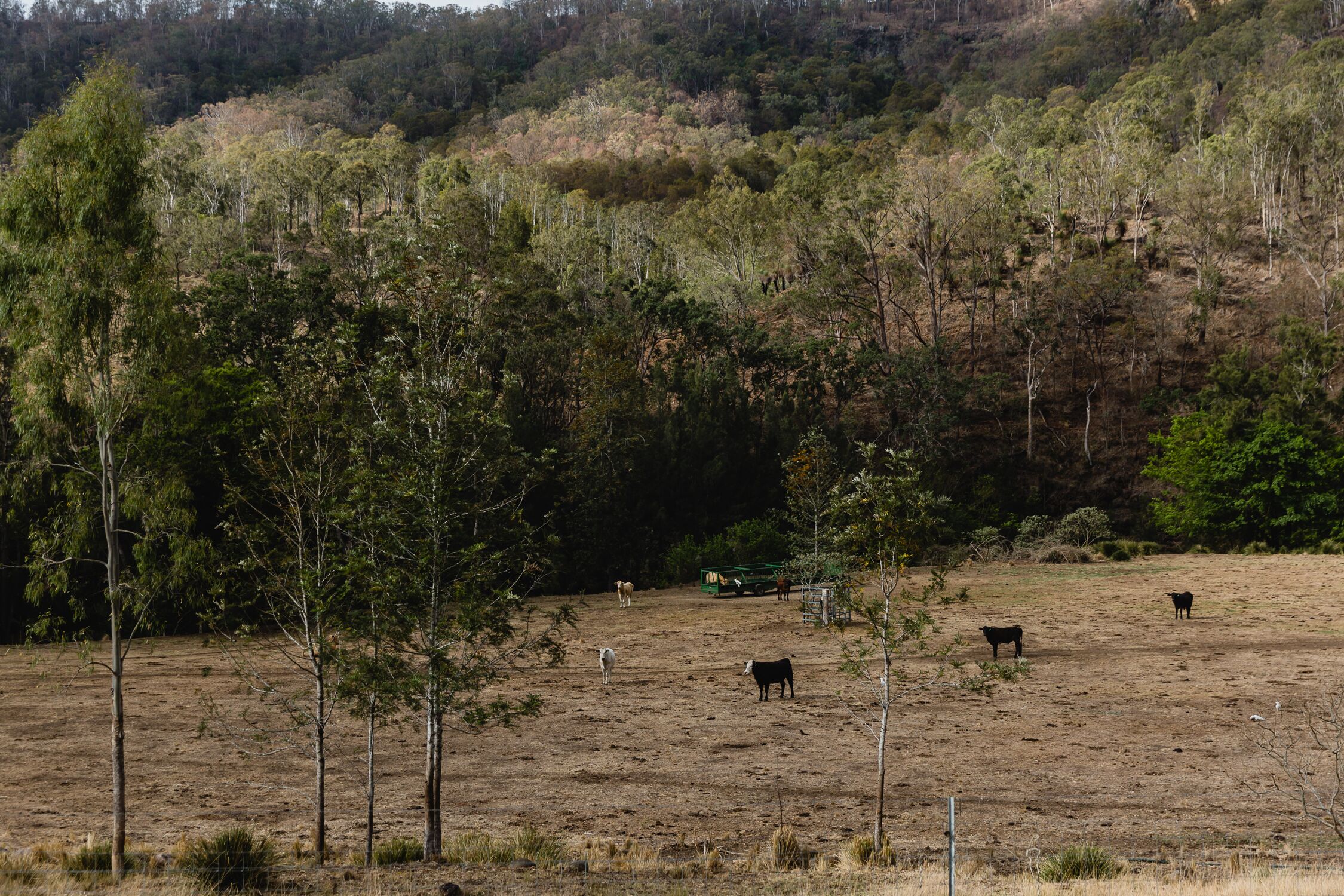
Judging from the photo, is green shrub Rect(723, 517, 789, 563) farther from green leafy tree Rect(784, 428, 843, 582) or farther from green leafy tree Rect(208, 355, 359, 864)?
green leafy tree Rect(208, 355, 359, 864)

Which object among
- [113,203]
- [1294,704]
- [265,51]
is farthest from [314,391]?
[265,51]

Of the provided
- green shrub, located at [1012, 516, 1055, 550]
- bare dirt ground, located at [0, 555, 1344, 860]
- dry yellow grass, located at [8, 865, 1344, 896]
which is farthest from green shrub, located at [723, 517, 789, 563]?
dry yellow grass, located at [8, 865, 1344, 896]

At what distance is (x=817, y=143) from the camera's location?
134875 millimetres

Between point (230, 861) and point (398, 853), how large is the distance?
1903 millimetres

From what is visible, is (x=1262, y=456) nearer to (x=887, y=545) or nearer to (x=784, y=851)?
(x=887, y=545)

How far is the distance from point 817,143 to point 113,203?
423ft

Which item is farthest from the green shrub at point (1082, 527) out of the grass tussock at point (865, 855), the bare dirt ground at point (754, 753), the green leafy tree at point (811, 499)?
the grass tussock at point (865, 855)

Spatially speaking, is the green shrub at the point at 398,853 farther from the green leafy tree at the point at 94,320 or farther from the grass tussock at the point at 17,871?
the grass tussock at the point at 17,871

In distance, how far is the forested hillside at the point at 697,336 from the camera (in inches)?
531

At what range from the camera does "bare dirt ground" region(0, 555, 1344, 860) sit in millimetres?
14508

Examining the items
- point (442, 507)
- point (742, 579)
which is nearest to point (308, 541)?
point (442, 507)

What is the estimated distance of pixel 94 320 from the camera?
1313 centimetres

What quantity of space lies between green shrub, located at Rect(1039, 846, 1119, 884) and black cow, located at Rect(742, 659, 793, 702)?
10275 millimetres

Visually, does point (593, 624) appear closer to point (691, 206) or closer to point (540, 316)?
point (540, 316)
